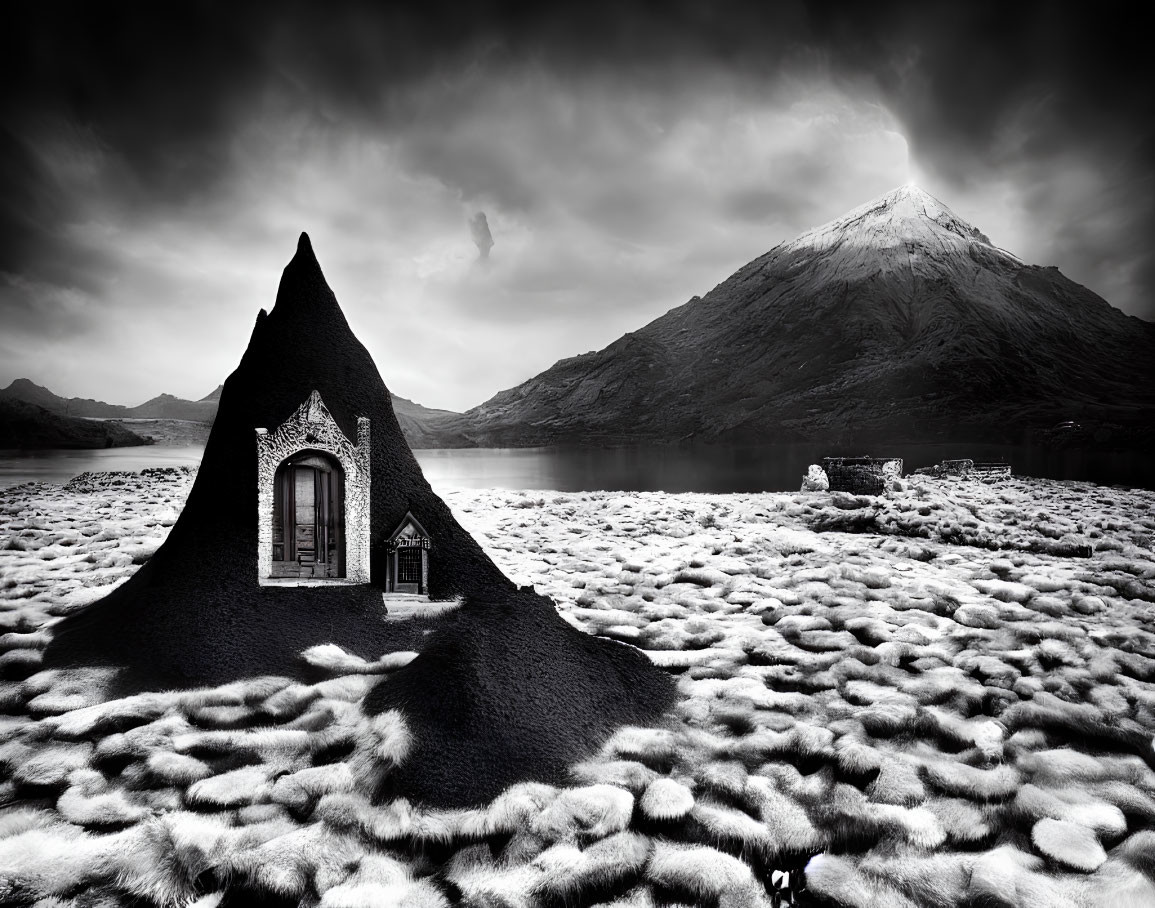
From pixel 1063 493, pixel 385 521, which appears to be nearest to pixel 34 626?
pixel 385 521

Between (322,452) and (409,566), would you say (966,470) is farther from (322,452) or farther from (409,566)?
(322,452)

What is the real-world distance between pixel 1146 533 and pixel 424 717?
67.1ft

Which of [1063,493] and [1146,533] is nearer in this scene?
[1146,533]

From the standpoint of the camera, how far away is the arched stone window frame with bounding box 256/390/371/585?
21.9 feet

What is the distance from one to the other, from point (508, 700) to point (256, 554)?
3.82m

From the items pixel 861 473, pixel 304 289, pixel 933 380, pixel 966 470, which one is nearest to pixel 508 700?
pixel 304 289

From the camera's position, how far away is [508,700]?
16.3ft

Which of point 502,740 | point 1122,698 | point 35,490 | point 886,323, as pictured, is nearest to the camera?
point 502,740

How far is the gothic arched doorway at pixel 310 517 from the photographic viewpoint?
709cm

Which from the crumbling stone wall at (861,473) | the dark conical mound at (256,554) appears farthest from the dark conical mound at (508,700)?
the crumbling stone wall at (861,473)

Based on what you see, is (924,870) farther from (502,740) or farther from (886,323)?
(886,323)

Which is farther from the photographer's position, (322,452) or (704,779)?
(322,452)

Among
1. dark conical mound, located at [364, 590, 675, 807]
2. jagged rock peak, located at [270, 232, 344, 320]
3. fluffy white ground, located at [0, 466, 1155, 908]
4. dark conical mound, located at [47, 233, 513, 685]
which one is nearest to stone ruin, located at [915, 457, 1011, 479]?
fluffy white ground, located at [0, 466, 1155, 908]

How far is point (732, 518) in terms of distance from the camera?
63.3 ft
